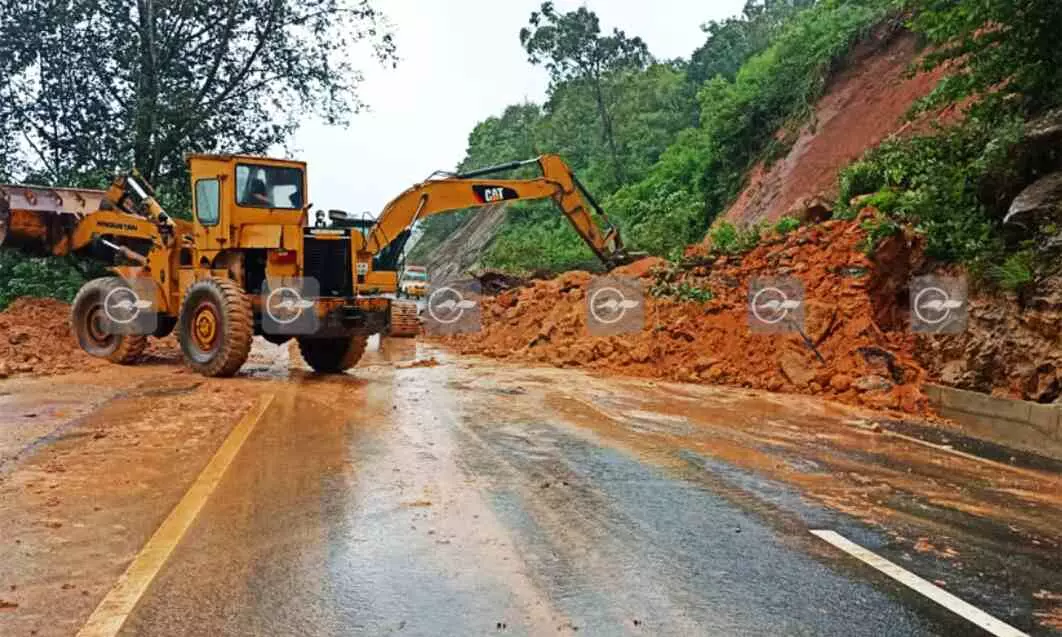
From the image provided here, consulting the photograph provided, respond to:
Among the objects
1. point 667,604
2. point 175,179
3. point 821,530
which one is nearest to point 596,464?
point 821,530

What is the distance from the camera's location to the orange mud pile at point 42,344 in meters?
15.2

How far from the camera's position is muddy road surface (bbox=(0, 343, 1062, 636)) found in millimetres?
4316

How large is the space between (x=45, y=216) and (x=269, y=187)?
5551mm

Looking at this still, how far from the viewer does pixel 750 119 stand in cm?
3247

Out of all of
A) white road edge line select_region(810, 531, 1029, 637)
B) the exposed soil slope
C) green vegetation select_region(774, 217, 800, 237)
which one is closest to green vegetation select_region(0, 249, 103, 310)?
green vegetation select_region(774, 217, 800, 237)

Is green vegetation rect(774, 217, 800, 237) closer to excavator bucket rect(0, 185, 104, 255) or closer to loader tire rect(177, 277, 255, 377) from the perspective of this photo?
loader tire rect(177, 277, 255, 377)

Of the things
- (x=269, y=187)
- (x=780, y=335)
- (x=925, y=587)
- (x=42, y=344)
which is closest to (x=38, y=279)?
(x=42, y=344)

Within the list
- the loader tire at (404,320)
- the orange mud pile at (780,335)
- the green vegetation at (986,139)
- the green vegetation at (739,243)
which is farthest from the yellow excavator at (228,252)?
the green vegetation at (986,139)

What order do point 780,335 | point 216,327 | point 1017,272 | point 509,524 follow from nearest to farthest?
1. point 509,524
2. point 1017,272
3. point 216,327
4. point 780,335

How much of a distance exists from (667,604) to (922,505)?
3.08m

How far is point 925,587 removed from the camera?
15.7 ft

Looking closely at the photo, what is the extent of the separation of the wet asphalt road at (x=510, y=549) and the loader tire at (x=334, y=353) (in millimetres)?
6727

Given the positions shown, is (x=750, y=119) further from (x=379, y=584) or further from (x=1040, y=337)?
(x=379, y=584)

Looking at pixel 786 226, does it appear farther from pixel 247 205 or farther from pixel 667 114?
pixel 667 114
